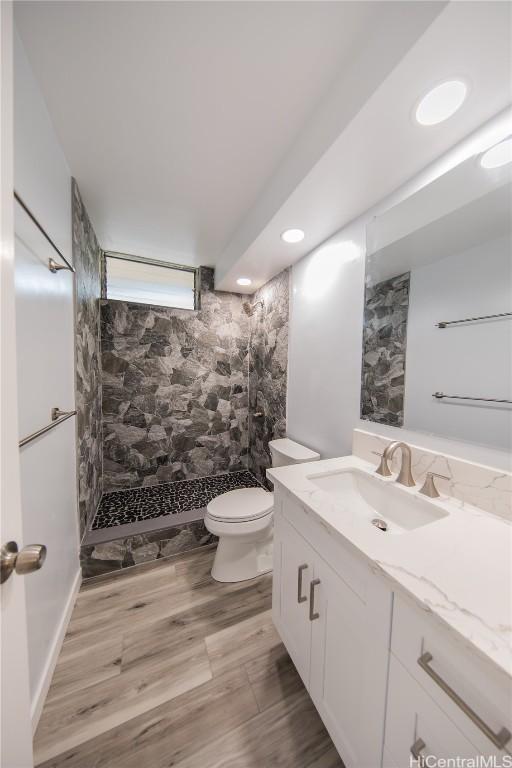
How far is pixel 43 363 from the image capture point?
3.68 ft

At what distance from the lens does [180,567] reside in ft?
6.04

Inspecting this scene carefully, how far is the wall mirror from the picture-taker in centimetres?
93

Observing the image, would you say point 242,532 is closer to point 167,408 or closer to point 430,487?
point 430,487

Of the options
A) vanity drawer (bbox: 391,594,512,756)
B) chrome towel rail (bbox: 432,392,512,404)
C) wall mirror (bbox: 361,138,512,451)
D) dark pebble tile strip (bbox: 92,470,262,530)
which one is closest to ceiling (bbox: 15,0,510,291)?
wall mirror (bbox: 361,138,512,451)

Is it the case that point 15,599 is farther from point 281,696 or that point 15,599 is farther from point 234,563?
point 234,563

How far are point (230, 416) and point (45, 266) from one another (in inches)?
85.9

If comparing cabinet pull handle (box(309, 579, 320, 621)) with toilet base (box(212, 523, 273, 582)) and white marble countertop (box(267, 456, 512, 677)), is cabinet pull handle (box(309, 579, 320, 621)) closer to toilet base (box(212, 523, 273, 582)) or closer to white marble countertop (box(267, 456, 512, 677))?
white marble countertop (box(267, 456, 512, 677))

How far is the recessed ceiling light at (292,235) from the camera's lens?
166 cm

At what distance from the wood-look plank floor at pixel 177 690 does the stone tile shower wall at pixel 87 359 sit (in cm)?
72

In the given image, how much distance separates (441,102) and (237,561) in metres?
2.44

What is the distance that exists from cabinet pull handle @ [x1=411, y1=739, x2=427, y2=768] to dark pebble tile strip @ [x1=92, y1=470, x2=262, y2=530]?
188cm

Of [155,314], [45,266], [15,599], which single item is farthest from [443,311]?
[155,314]

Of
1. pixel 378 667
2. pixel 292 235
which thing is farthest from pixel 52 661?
pixel 292 235

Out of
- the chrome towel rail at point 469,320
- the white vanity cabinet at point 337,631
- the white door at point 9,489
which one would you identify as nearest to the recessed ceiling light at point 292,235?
the chrome towel rail at point 469,320
